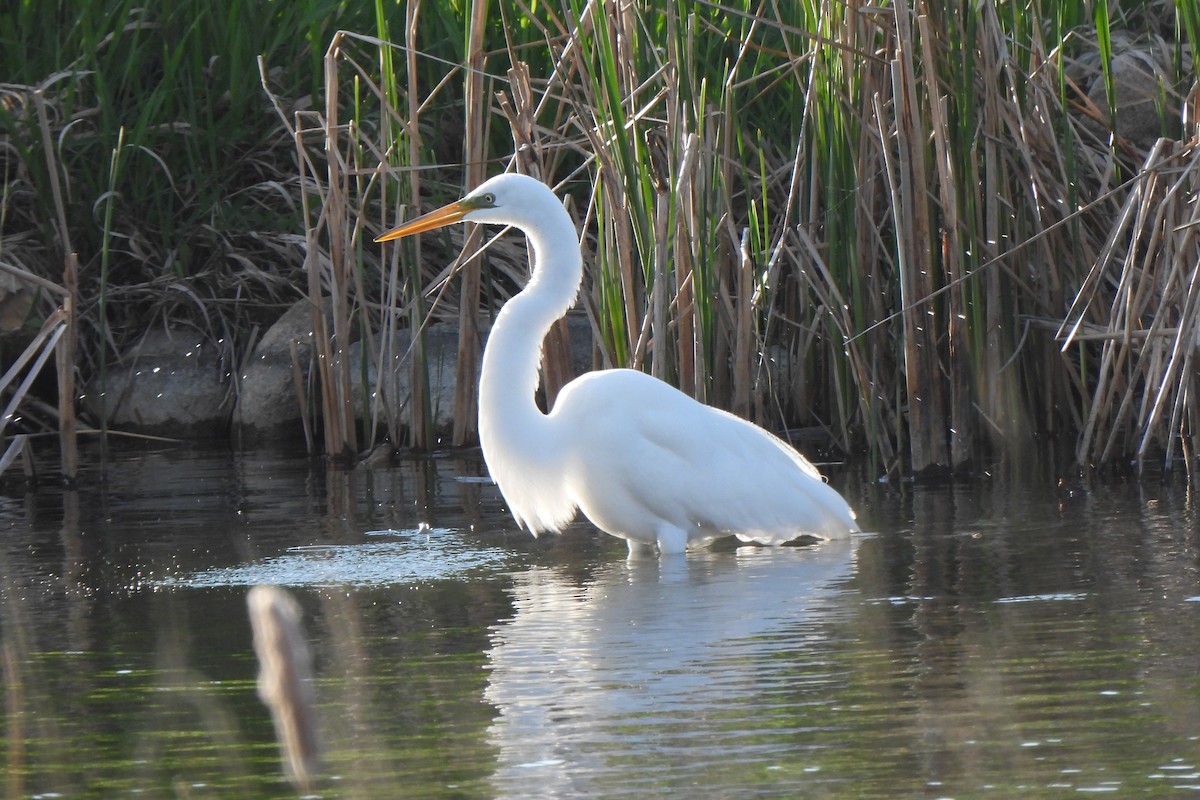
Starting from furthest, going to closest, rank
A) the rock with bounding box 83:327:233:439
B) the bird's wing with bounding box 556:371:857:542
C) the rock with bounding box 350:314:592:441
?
the rock with bounding box 83:327:233:439, the rock with bounding box 350:314:592:441, the bird's wing with bounding box 556:371:857:542

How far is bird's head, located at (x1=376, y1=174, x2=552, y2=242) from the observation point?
5188 millimetres

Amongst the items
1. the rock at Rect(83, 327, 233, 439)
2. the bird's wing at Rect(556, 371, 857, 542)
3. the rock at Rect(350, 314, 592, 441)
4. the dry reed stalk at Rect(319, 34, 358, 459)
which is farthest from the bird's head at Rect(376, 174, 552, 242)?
the rock at Rect(83, 327, 233, 439)

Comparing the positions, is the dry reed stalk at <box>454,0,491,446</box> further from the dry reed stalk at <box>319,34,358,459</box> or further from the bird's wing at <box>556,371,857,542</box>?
the bird's wing at <box>556,371,857,542</box>

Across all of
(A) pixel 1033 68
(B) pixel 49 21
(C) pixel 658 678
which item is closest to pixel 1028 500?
(A) pixel 1033 68

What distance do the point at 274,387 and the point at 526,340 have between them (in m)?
3.39

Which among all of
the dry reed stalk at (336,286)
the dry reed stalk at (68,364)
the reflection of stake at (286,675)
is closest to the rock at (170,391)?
the dry reed stalk at (336,286)

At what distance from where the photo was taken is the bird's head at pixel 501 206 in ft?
17.0

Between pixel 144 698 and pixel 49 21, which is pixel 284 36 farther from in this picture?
pixel 144 698

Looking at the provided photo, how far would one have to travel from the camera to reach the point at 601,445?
5137mm

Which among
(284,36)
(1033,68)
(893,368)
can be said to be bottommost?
(893,368)

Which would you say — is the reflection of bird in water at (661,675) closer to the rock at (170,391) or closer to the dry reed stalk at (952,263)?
the dry reed stalk at (952,263)

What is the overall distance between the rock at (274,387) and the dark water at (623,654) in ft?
7.64

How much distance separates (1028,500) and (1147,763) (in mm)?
3101

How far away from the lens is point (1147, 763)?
248 centimetres
